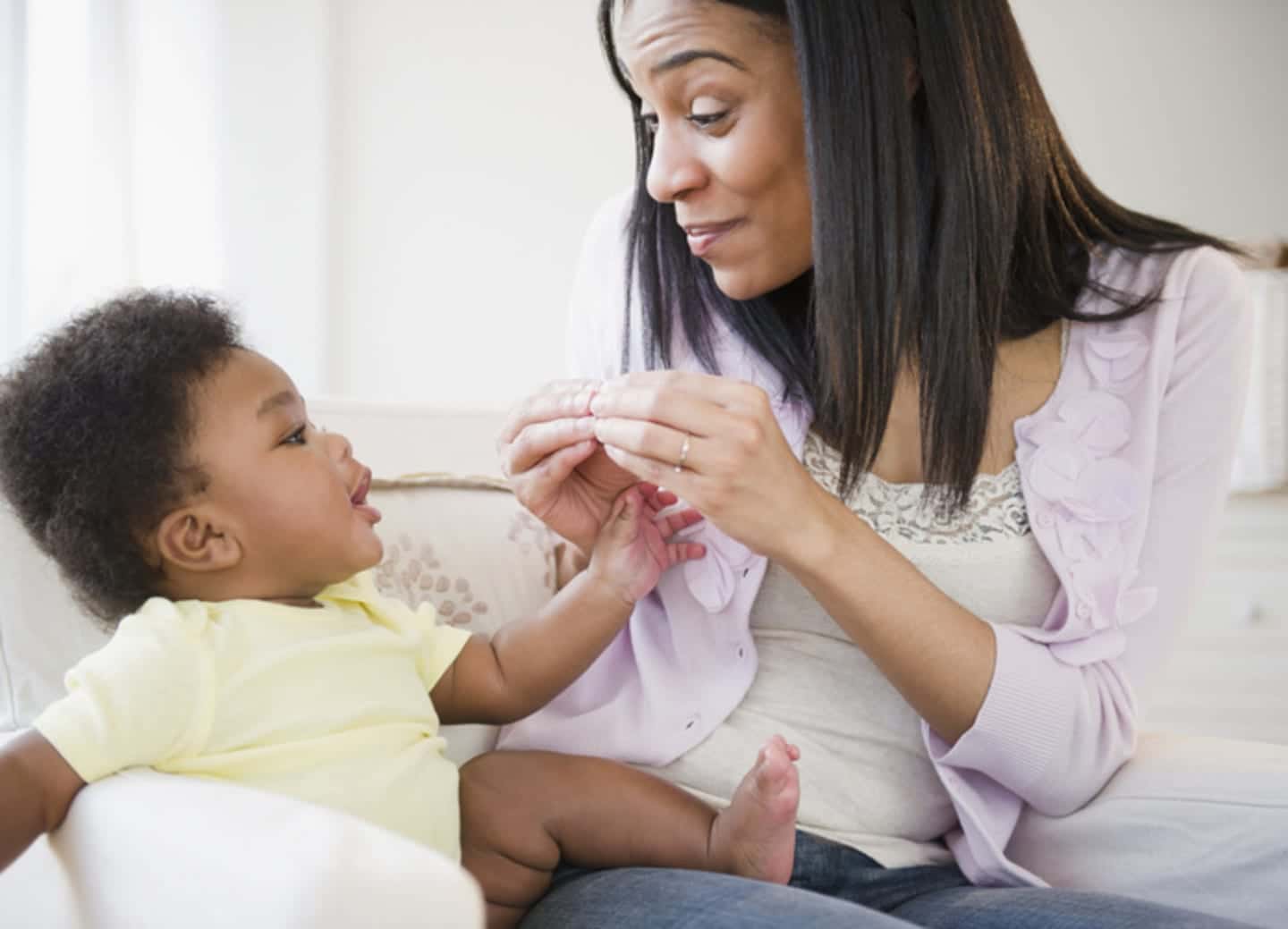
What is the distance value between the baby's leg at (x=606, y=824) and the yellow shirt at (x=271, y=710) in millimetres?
42

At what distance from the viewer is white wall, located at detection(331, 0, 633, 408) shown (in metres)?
3.10

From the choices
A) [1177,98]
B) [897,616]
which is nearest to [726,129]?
[897,616]

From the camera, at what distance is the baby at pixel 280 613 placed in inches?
40.7

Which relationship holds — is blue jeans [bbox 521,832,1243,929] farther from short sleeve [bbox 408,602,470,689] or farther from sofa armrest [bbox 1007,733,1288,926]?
short sleeve [bbox 408,602,470,689]

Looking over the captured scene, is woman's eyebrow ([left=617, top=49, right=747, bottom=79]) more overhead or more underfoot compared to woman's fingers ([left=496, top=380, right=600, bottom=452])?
more overhead

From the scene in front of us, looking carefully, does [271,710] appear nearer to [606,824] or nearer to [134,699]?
[134,699]

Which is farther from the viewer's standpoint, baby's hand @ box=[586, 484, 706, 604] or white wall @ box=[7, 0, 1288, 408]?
white wall @ box=[7, 0, 1288, 408]

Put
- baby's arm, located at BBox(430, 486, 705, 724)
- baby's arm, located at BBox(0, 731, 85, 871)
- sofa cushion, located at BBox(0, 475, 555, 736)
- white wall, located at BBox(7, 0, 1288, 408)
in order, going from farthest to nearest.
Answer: white wall, located at BBox(7, 0, 1288, 408), sofa cushion, located at BBox(0, 475, 555, 736), baby's arm, located at BBox(430, 486, 705, 724), baby's arm, located at BBox(0, 731, 85, 871)

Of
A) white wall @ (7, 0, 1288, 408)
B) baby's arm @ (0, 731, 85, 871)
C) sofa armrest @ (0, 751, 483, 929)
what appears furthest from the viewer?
white wall @ (7, 0, 1288, 408)

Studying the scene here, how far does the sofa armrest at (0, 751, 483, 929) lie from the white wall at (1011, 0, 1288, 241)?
10.4 ft

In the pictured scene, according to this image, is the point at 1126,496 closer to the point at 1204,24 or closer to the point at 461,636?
the point at 461,636

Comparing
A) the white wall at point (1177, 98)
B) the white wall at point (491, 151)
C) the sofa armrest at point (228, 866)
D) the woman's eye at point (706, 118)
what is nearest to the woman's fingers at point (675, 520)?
the woman's eye at point (706, 118)

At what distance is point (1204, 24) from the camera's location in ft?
11.2

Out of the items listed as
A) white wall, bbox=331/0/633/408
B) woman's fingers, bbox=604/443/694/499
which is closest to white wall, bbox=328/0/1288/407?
white wall, bbox=331/0/633/408
